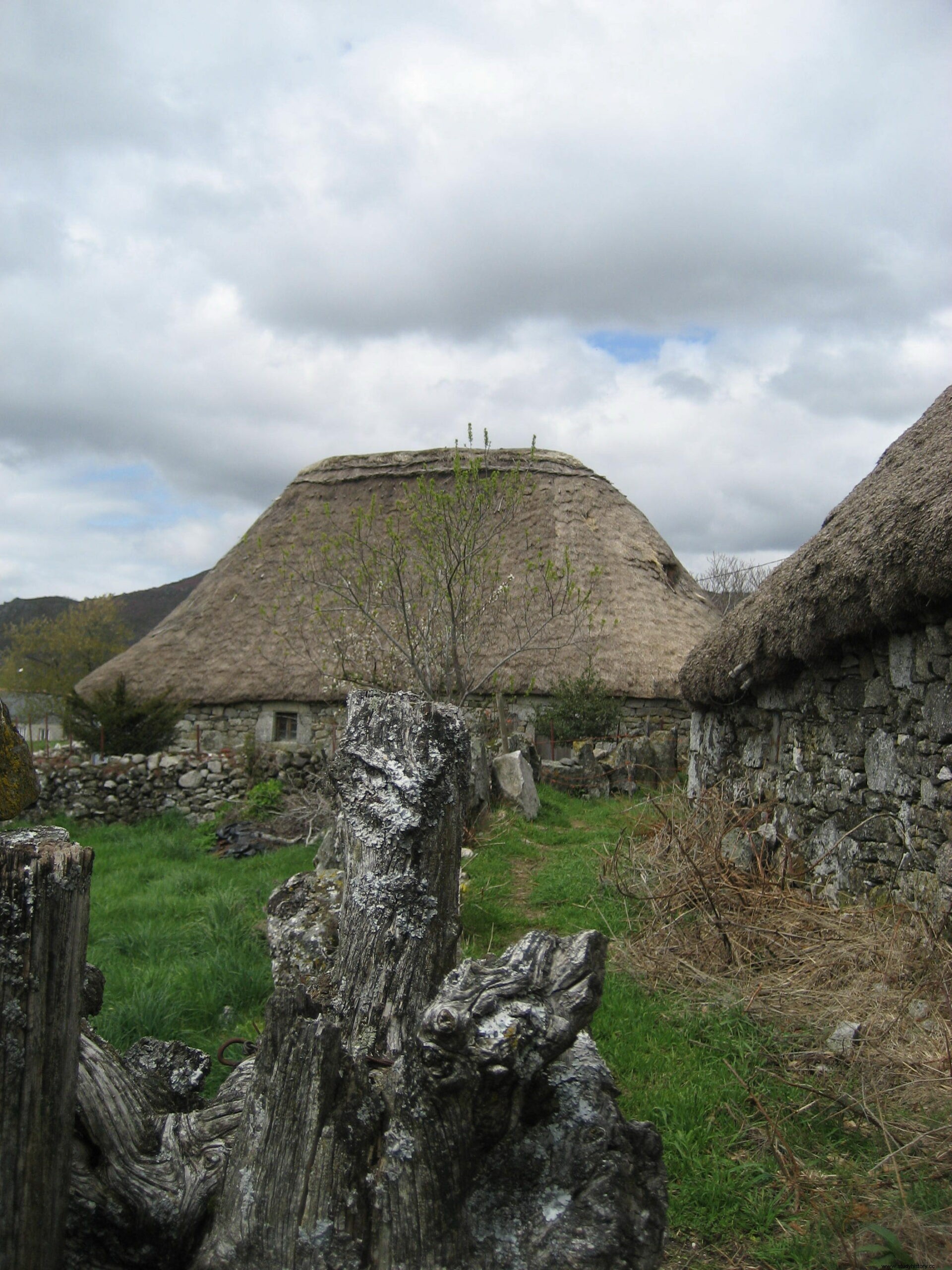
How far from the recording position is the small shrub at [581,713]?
1323 centimetres

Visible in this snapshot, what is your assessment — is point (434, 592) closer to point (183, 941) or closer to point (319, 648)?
point (183, 941)

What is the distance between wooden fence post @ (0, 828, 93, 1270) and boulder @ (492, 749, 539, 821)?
7.35 m

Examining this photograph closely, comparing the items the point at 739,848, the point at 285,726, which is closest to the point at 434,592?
the point at 739,848

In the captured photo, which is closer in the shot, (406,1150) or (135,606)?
(406,1150)

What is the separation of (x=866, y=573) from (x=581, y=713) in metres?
8.95

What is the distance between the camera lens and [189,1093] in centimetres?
241

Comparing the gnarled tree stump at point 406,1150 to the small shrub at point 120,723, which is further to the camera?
the small shrub at point 120,723

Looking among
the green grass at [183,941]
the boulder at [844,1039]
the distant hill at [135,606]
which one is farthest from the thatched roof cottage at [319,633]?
the distant hill at [135,606]

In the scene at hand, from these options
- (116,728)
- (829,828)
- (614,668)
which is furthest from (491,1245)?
(614,668)

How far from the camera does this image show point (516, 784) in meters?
9.18

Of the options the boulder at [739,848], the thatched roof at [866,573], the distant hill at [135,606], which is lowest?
the boulder at [739,848]

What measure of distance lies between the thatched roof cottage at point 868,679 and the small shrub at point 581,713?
21.4ft

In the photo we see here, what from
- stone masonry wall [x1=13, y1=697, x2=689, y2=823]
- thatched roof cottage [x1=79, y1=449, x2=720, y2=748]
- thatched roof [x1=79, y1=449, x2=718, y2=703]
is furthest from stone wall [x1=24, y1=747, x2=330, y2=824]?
thatched roof cottage [x1=79, y1=449, x2=720, y2=748]

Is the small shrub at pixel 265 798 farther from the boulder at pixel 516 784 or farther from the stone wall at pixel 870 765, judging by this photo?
the stone wall at pixel 870 765
